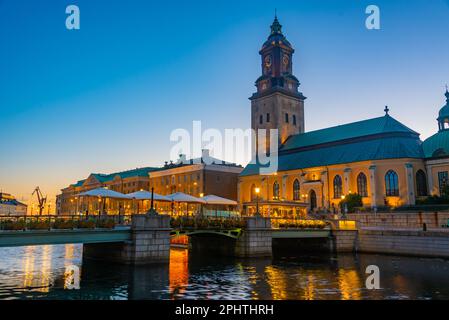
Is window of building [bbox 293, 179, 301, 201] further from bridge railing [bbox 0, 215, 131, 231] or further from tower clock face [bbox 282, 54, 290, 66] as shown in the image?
bridge railing [bbox 0, 215, 131, 231]

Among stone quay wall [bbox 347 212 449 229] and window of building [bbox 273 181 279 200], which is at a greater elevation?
window of building [bbox 273 181 279 200]

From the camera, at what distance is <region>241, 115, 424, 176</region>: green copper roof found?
71500 millimetres

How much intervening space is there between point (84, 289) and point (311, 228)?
31.8 metres

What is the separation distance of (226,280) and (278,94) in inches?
2825

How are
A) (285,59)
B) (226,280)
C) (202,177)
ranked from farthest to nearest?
(285,59), (202,177), (226,280)

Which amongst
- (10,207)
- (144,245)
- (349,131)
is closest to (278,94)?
(349,131)

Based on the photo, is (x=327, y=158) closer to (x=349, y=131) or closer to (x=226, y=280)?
(x=349, y=131)

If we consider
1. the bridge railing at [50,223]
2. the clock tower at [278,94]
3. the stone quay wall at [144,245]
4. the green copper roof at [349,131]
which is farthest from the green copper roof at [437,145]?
the bridge railing at [50,223]

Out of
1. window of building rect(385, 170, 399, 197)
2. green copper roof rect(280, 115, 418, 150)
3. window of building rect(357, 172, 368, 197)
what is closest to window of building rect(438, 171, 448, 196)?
window of building rect(385, 170, 399, 197)

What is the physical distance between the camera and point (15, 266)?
3488 cm

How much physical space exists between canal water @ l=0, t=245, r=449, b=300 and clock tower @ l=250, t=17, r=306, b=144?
59447 millimetres

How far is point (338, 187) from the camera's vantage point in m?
77.2

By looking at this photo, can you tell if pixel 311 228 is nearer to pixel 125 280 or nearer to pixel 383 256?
pixel 383 256
